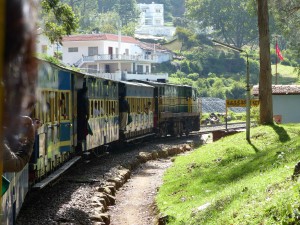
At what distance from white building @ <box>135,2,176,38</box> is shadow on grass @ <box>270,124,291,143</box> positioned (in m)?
122

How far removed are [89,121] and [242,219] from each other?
1057cm

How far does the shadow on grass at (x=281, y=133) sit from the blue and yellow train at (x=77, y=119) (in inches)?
231

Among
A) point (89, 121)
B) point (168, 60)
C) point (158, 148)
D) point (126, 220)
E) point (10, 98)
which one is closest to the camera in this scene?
point (10, 98)

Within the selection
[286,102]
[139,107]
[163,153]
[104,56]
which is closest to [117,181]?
[163,153]

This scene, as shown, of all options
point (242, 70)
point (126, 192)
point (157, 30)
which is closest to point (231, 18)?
point (242, 70)

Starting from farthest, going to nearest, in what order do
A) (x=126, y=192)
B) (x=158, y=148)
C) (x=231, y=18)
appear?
(x=231, y=18) → (x=158, y=148) → (x=126, y=192)

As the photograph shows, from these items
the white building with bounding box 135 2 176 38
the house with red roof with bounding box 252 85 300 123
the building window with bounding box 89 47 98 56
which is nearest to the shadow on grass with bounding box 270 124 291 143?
the house with red roof with bounding box 252 85 300 123

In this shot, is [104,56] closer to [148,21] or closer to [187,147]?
[187,147]

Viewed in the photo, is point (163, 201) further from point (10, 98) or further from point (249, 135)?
point (10, 98)

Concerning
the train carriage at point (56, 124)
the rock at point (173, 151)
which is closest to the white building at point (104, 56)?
the rock at point (173, 151)

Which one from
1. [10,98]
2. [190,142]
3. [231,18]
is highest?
[231,18]

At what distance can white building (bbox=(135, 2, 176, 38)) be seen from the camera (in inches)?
5906

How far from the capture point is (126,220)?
497 inches

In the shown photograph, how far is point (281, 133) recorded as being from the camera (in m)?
22.8
